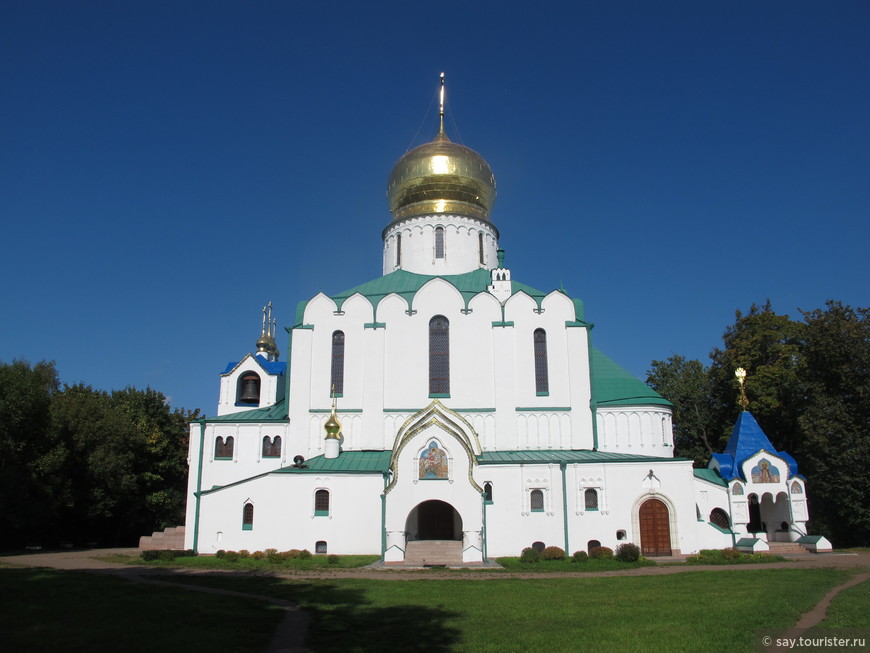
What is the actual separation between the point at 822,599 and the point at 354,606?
8.90 metres

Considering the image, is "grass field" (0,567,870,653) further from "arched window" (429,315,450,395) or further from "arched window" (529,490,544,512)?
"arched window" (429,315,450,395)

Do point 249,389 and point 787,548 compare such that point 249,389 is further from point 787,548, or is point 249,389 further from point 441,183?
point 787,548

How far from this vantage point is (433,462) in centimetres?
2227

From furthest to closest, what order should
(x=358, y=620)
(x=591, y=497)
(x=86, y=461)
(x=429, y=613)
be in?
(x=86, y=461) → (x=591, y=497) → (x=429, y=613) → (x=358, y=620)

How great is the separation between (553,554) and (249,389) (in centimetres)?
1474

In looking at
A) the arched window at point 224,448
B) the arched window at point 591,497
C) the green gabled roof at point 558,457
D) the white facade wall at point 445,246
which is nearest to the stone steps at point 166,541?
the arched window at point 224,448

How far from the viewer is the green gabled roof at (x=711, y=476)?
26992 mm

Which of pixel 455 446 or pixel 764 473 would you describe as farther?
pixel 764 473

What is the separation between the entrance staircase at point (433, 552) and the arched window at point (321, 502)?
3146mm

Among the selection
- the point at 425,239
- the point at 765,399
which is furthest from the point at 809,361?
the point at 425,239

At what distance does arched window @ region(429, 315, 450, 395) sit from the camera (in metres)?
27.1

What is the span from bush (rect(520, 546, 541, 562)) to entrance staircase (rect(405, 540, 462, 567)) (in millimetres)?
A: 2019

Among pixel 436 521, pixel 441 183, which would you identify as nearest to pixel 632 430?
pixel 436 521

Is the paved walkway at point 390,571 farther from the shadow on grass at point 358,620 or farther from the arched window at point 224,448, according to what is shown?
the arched window at point 224,448
